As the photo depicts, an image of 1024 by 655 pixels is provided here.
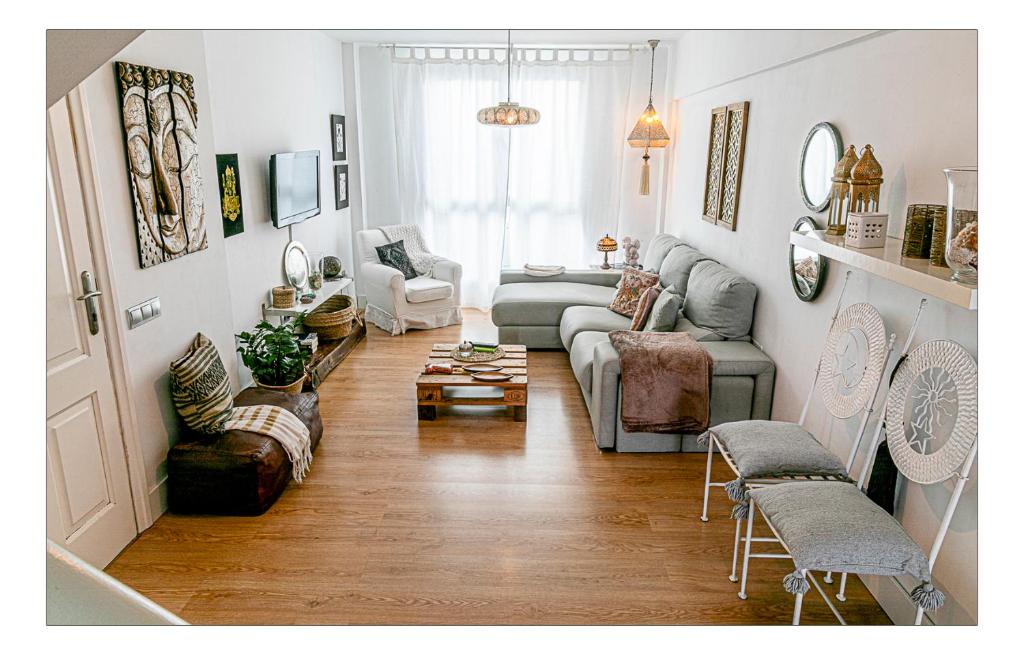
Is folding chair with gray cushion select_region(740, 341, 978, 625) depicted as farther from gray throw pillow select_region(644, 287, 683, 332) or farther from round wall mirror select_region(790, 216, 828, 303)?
gray throw pillow select_region(644, 287, 683, 332)

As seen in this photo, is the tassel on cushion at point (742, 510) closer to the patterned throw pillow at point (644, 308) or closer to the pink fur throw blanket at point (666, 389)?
the pink fur throw blanket at point (666, 389)

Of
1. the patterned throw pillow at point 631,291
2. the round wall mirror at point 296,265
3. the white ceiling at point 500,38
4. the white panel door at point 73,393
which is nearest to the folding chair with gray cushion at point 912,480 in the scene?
the white panel door at point 73,393

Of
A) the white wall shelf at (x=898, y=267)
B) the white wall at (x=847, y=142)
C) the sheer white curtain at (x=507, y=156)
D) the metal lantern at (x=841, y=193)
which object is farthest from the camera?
the sheer white curtain at (x=507, y=156)

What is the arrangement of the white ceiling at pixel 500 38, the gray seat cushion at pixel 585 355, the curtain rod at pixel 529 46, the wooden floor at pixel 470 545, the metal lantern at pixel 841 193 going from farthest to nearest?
the curtain rod at pixel 529 46 < the white ceiling at pixel 500 38 < the gray seat cushion at pixel 585 355 < the metal lantern at pixel 841 193 < the wooden floor at pixel 470 545

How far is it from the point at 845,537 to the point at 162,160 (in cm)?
295

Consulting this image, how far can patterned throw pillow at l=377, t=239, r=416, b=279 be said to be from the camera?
575 centimetres

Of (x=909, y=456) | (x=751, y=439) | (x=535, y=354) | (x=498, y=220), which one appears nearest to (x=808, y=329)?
(x=751, y=439)

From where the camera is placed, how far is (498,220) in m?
6.36

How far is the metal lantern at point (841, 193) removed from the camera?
2355 mm

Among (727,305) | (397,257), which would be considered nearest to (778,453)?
(727,305)

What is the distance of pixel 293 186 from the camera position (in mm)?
4617

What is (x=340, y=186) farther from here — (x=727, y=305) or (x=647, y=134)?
(x=727, y=305)

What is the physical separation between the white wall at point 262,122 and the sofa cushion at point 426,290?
2.75 ft

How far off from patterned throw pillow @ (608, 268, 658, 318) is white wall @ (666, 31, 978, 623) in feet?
1.64
